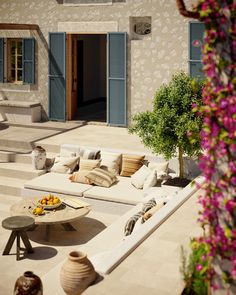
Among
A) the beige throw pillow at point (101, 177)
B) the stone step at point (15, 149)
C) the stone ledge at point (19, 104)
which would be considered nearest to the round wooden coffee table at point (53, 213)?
the beige throw pillow at point (101, 177)

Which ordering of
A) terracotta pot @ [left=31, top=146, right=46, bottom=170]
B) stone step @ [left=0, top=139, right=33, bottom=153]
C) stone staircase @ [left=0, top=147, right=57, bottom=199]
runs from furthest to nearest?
stone step @ [left=0, top=139, right=33, bottom=153] < terracotta pot @ [left=31, top=146, right=46, bottom=170] < stone staircase @ [left=0, top=147, right=57, bottom=199]

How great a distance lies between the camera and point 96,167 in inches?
478

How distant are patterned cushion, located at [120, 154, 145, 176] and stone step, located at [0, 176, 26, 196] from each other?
83.6 inches

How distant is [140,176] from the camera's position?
1138 centimetres

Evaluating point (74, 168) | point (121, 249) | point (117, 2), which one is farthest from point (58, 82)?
point (121, 249)

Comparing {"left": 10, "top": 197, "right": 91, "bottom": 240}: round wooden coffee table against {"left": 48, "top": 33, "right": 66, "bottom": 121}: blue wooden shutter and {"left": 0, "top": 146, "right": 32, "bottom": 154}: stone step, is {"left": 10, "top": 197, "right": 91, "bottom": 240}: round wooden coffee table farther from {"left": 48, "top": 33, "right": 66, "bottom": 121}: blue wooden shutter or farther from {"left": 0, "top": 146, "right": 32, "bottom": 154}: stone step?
{"left": 48, "top": 33, "right": 66, "bottom": 121}: blue wooden shutter

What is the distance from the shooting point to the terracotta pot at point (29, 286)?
6.39 m

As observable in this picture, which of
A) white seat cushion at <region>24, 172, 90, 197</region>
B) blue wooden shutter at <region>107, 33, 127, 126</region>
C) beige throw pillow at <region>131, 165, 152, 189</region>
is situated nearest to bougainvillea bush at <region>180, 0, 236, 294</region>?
beige throw pillow at <region>131, 165, 152, 189</region>

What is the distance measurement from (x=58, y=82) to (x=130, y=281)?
11.1 m

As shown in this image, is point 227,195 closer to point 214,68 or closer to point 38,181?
point 214,68

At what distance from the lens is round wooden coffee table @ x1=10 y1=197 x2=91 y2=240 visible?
9508mm

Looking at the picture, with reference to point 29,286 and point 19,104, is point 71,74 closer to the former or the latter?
point 19,104

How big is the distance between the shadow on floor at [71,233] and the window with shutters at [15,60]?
8354 mm

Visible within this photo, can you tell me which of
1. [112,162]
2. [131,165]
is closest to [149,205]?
[131,165]
